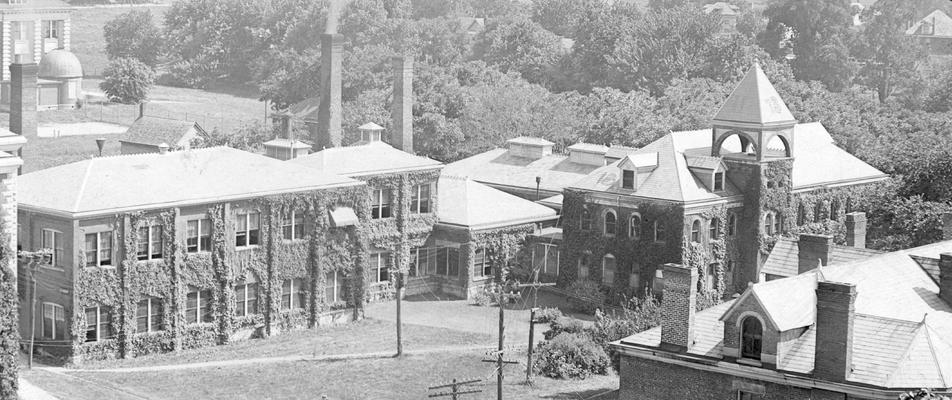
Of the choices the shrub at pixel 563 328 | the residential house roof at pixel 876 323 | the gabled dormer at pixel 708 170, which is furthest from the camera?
the gabled dormer at pixel 708 170

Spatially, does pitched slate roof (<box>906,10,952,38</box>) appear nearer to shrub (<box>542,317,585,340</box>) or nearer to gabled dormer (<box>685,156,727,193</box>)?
gabled dormer (<box>685,156,727,193</box>)

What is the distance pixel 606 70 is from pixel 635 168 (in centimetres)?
6464

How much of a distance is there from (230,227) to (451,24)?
109m

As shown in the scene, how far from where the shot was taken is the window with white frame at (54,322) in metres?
60.5

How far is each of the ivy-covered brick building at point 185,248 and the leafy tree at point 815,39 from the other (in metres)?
81.5

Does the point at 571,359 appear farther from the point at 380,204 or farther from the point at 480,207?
the point at 480,207

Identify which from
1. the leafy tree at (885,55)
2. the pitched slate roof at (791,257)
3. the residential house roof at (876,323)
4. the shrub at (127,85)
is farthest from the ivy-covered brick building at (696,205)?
the leafy tree at (885,55)

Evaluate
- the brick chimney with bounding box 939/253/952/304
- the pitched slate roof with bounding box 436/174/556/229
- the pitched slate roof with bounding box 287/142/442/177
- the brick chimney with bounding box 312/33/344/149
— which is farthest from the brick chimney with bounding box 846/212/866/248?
the brick chimney with bounding box 312/33/344/149

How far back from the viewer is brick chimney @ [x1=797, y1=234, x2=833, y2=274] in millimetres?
53719

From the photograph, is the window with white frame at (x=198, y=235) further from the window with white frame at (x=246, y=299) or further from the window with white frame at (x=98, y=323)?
the window with white frame at (x=98, y=323)

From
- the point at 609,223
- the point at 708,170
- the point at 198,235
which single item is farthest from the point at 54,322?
the point at 708,170

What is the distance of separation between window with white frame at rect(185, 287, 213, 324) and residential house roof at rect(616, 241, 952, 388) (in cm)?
2116

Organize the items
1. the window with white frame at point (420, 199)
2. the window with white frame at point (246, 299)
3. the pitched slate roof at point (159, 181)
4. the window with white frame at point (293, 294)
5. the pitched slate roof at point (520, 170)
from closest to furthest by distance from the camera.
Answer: the pitched slate roof at point (159, 181) → the window with white frame at point (246, 299) → the window with white frame at point (293, 294) → the window with white frame at point (420, 199) → the pitched slate roof at point (520, 170)

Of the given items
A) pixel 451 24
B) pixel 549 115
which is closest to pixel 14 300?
pixel 549 115
